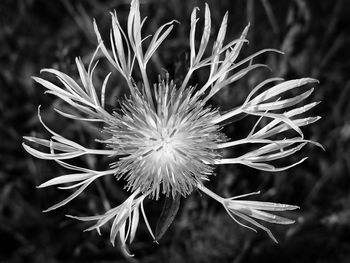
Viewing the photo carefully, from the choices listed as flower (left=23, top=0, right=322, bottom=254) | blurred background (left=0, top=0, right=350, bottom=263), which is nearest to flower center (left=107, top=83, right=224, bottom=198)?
flower (left=23, top=0, right=322, bottom=254)

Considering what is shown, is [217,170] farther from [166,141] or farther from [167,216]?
[167,216]

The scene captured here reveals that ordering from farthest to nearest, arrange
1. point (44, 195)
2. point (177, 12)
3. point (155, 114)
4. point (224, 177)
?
point (177, 12)
point (44, 195)
point (224, 177)
point (155, 114)

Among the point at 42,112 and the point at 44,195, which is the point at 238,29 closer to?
the point at 42,112

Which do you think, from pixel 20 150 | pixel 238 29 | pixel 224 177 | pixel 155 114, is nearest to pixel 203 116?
pixel 155 114

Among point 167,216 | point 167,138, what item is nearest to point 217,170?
point 167,138

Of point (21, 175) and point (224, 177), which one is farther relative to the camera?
point (21, 175)

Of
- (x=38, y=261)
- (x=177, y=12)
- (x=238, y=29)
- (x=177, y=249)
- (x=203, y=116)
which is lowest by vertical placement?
(x=177, y=249)

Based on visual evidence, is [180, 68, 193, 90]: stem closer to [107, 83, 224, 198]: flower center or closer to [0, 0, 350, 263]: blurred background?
[107, 83, 224, 198]: flower center

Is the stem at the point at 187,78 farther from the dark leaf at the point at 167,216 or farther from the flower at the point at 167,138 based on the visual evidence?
the dark leaf at the point at 167,216
